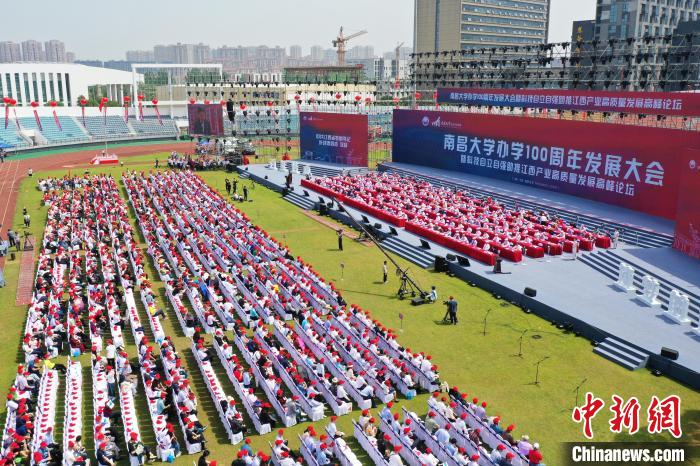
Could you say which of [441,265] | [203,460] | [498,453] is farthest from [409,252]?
[203,460]

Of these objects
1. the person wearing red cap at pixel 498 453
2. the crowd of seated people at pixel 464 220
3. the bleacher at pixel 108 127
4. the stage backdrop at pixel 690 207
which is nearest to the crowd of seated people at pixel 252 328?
the person wearing red cap at pixel 498 453

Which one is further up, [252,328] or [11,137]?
[11,137]

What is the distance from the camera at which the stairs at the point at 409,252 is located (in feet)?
101

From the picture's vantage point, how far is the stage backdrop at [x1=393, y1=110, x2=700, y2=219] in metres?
33.6

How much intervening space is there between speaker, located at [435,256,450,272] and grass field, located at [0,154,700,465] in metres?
0.41

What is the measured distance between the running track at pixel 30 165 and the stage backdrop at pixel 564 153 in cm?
3394

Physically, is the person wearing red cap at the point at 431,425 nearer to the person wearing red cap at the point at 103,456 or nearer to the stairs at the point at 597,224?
the person wearing red cap at the point at 103,456

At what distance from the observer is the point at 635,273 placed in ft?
86.2

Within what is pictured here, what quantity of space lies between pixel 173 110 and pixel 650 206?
9680 cm

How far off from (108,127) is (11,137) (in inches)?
663

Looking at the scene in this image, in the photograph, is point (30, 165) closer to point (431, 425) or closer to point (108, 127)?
point (108, 127)

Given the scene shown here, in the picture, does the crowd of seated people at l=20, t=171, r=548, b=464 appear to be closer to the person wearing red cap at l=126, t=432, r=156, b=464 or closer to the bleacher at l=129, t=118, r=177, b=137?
the person wearing red cap at l=126, t=432, r=156, b=464

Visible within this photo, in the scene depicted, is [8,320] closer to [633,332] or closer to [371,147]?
[633,332]

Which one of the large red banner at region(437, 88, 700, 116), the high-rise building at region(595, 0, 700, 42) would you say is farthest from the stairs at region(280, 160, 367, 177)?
the high-rise building at region(595, 0, 700, 42)
